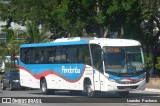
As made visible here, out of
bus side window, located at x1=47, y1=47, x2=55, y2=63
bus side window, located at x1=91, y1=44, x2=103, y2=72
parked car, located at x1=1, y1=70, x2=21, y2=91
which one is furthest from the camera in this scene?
parked car, located at x1=1, y1=70, x2=21, y2=91

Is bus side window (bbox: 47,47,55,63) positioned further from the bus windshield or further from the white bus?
the bus windshield

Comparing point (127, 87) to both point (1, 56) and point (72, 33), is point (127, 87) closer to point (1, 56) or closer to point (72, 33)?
point (72, 33)

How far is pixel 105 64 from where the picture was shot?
29.6 m

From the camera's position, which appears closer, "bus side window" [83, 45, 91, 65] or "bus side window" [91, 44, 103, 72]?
"bus side window" [91, 44, 103, 72]

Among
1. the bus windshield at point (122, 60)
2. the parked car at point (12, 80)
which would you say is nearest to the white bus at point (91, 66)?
the bus windshield at point (122, 60)

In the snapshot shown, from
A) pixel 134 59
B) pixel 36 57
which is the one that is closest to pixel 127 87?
pixel 134 59

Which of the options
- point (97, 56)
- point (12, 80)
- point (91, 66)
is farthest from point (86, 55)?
point (12, 80)

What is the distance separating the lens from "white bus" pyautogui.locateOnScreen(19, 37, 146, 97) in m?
29.6

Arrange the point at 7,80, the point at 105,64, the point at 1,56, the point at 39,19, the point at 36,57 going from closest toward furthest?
the point at 105,64, the point at 36,57, the point at 7,80, the point at 39,19, the point at 1,56

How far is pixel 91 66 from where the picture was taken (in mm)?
30500

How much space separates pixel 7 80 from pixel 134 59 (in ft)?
48.2

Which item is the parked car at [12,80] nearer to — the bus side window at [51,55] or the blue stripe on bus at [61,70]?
the blue stripe on bus at [61,70]

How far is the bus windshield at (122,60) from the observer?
1167 inches

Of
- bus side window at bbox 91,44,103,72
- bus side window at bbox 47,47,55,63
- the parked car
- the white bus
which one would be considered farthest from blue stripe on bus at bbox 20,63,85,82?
the parked car
